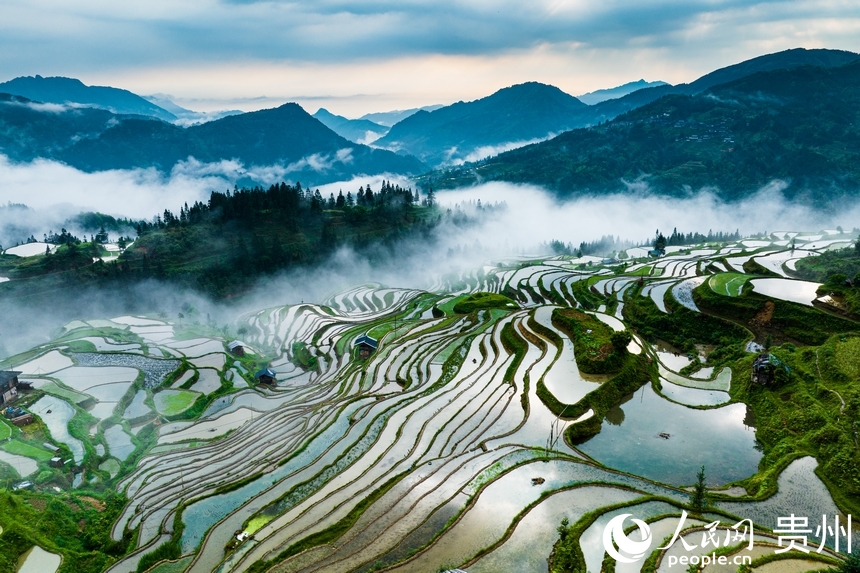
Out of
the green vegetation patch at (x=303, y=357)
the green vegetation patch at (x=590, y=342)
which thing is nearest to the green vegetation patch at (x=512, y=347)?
the green vegetation patch at (x=590, y=342)

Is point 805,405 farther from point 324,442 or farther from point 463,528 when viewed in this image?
point 324,442

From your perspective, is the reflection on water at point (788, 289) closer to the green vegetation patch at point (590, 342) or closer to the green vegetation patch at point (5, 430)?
the green vegetation patch at point (590, 342)

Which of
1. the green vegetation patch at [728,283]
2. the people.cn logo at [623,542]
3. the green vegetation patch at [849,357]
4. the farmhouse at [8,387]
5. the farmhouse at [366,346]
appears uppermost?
the green vegetation patch at [728,283]

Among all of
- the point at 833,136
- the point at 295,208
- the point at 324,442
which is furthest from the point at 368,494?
the point at 833,136

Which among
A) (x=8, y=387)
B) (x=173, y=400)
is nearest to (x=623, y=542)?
(x=173, y=400)

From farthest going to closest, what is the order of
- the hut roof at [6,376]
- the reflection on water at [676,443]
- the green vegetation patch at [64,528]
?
the hut roof at [6,376] < the reflection on water at [676,443] < the green vegetation patch at [64,528]

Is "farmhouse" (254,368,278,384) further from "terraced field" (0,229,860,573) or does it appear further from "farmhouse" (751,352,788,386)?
"farmhouse" (751,352,788,386)
